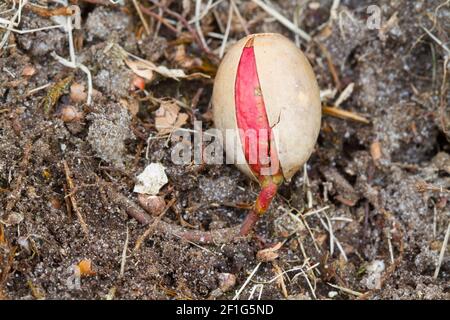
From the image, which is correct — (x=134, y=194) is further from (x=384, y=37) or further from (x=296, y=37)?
(x=384, y=37)

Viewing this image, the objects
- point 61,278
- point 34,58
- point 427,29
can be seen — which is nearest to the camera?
point 61,278

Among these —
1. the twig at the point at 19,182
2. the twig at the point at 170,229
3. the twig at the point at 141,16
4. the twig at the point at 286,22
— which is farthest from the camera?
the twig at the point at 286,22

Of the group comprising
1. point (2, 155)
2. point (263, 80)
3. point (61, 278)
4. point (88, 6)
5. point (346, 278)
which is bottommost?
point (346, 278)

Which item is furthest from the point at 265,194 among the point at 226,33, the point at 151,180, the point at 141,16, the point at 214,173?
the point at 141,16

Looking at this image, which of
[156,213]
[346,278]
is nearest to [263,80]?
[156,213]

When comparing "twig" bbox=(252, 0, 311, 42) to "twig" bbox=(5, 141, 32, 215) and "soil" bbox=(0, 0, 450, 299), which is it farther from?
"twig" bbox=(5, 141, 32, 215)

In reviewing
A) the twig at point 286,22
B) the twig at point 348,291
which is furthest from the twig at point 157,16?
the twig at point 348,291

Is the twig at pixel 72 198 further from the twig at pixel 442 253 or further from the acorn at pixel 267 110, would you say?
the twig at pixel 442 253
